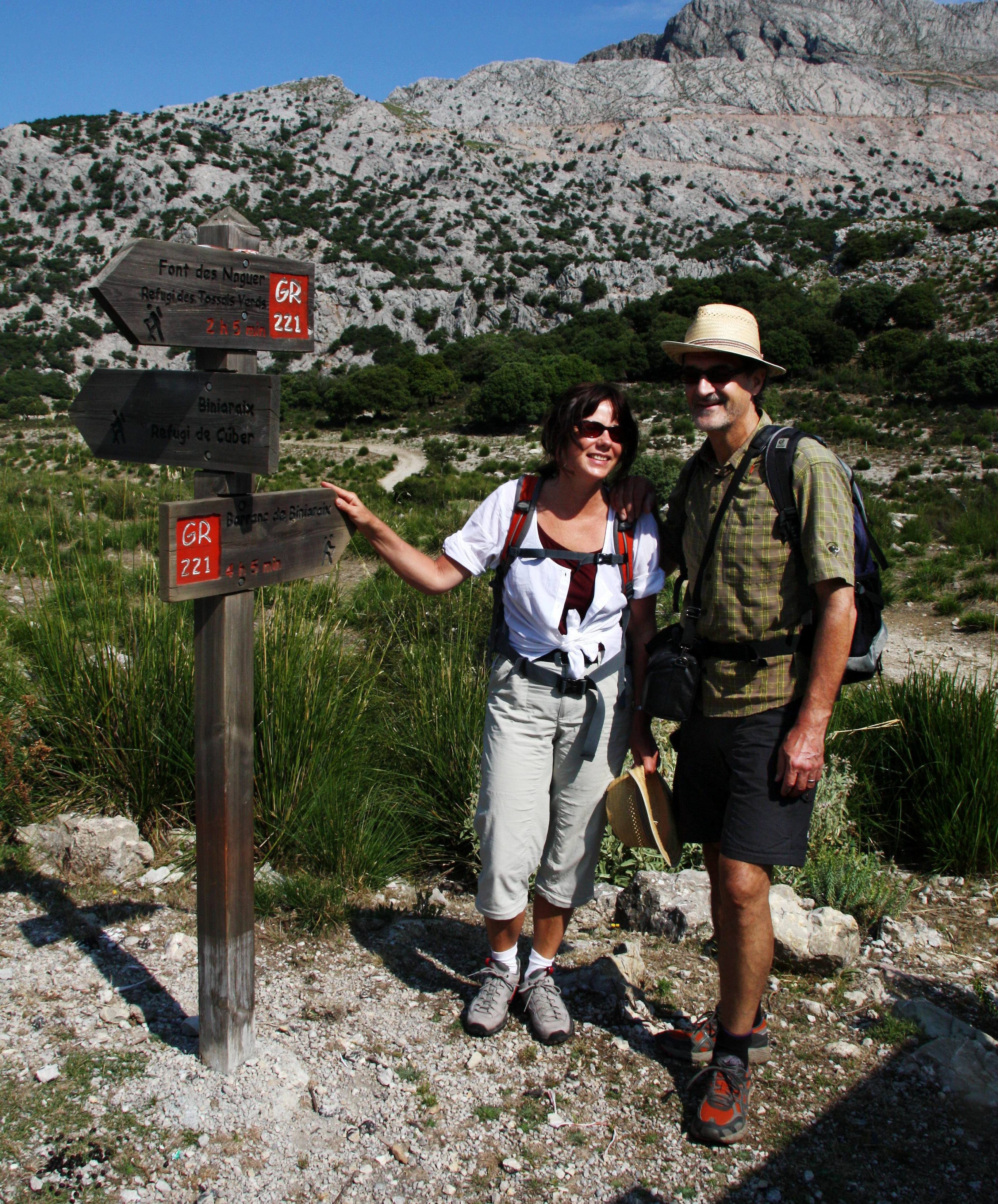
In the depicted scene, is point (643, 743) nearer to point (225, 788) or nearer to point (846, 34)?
point (225, 788)

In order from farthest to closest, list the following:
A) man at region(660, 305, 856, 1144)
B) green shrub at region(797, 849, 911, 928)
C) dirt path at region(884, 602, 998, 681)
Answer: dirt path at region(884, 602, 998, 681), green shrub at region(797, 849, 911, 928), man at region(660, 305, 856, 1144)

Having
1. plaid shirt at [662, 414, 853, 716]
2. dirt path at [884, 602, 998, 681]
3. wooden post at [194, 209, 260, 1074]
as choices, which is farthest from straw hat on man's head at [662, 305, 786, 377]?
dirt path at [884, 602, 998, 681]

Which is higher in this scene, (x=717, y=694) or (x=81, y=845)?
(x=717, y=694)

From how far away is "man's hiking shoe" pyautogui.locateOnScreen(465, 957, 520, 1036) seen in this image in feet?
8.74

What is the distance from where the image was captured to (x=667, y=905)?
333cm

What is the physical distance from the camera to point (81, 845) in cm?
334

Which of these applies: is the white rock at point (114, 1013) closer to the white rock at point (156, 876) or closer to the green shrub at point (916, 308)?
the white rock at point (156, 876)

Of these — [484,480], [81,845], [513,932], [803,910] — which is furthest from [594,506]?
[484,480]

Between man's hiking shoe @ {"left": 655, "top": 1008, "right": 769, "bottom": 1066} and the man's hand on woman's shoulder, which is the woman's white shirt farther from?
man's hiking shoe @ {"left": 655, "top": 1008, "right": 769, "bottom": 1066}

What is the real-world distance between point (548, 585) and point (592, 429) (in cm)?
45

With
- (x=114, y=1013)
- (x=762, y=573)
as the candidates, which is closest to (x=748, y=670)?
(x=762, y=573)

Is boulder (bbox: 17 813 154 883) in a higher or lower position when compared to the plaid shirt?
lower

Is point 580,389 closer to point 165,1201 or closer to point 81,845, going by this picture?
point 165,1201

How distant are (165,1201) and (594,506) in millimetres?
1985
